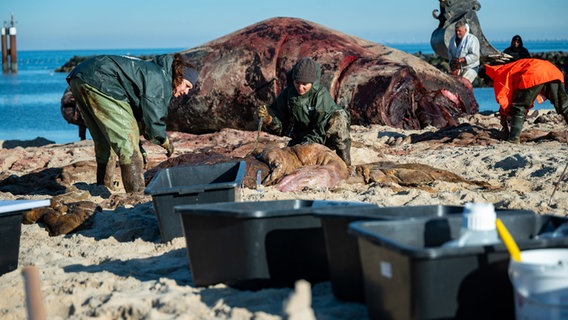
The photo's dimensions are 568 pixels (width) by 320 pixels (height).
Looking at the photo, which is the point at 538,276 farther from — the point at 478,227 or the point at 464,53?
the point at 464,53

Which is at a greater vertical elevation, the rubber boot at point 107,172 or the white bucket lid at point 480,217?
the white bucket lid at point 480,217

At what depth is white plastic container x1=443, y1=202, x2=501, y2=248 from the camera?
11.1 ft

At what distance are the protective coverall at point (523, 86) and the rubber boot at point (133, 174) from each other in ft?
16.0

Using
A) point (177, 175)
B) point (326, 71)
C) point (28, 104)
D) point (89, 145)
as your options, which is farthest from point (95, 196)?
point (28, 104)

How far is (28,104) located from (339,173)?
813 inches

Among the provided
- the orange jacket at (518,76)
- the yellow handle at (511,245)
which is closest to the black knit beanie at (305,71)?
the orange jacket at (518,76)

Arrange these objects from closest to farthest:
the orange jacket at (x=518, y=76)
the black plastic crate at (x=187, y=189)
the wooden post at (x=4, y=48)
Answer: the black plastic crate at (x=187, y=189) → the orange jacket at (x=518, y=76) → the wooden post at (x=4, y=48)

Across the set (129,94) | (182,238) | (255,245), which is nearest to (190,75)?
(129,94)

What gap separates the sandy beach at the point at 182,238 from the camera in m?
4.24

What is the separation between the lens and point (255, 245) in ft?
14.1

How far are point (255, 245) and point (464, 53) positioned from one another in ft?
34.2

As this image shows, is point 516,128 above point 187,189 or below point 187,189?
below

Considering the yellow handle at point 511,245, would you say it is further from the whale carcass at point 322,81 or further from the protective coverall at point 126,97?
the whale carcass at point 322,81

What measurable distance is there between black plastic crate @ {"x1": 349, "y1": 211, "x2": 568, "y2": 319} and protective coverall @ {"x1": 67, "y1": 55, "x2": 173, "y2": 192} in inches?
167
